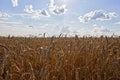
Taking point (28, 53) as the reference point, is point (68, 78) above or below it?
below

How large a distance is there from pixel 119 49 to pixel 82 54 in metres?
0.80

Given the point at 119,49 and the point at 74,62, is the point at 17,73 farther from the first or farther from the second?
the point at 119,49

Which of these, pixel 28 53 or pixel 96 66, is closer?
pixel 96 66

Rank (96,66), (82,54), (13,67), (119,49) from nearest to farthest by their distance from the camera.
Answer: (13,67) < (96,66) < (82,54) < (119,49)

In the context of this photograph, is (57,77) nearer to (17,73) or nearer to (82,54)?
(17,73)

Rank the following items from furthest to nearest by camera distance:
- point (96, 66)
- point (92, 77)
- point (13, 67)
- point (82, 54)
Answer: point (82, 54), point (96, 66), point (13, 67), point (92, 77)

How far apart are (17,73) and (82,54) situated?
4.10 feet

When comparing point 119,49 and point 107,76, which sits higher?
point 119,49

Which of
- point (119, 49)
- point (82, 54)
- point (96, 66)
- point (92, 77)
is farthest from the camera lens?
point (119, 49)

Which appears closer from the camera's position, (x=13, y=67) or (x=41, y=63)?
(x=13, y=67)

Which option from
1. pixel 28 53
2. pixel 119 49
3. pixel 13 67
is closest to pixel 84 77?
pixel 13 67

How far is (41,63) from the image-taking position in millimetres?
3754

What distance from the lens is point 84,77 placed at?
325 centimetres

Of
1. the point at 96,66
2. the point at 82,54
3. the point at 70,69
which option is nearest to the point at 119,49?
the point at 82,54
